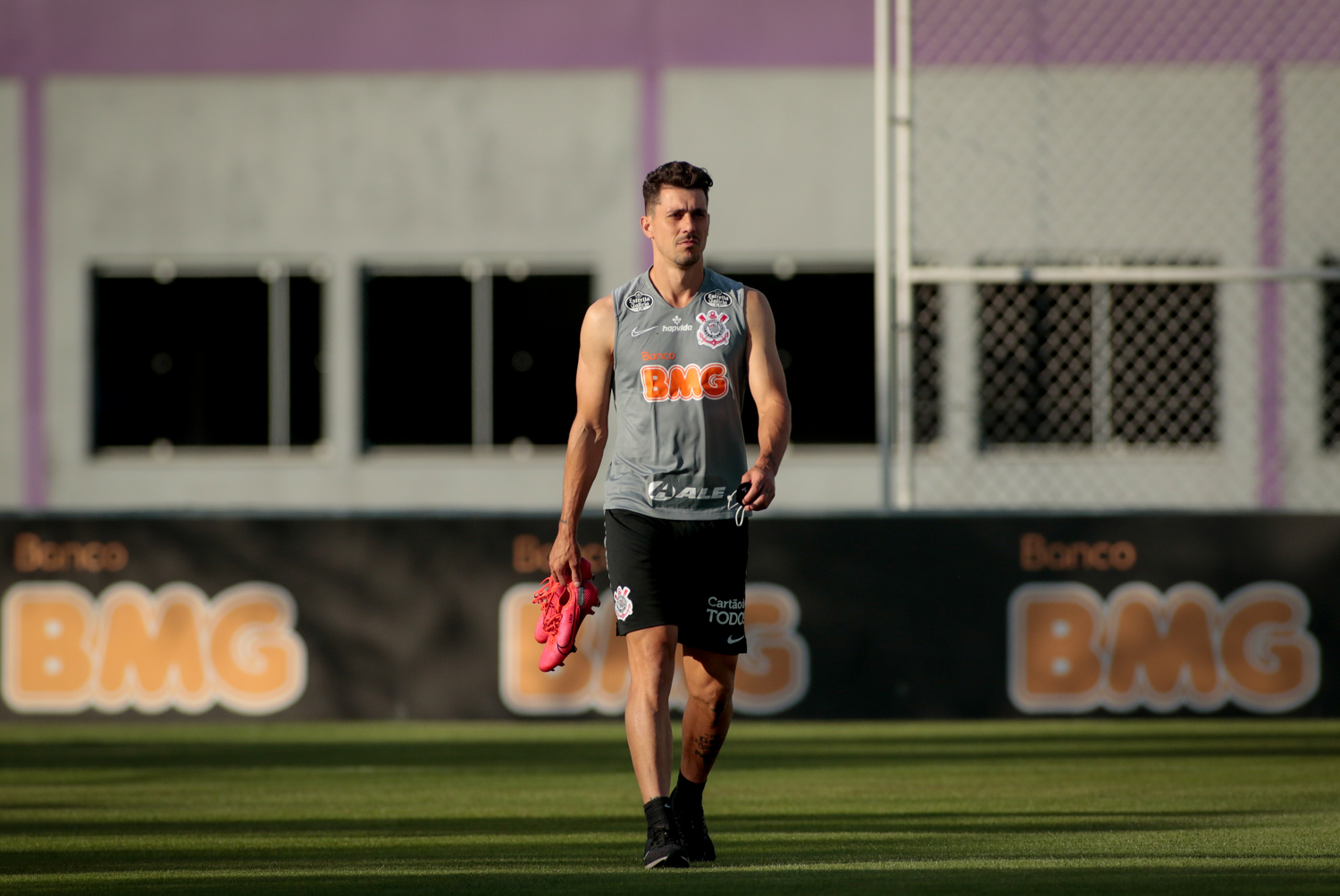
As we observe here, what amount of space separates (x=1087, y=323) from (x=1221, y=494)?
2.70 meters

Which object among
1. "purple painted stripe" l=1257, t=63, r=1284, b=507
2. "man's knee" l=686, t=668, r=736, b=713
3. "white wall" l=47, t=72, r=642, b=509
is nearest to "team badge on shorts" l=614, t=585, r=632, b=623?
"man's knee" l=686, t=668, r=736, b=713

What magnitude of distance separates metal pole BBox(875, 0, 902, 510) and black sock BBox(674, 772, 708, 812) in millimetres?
4190

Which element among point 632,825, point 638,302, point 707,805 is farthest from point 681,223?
point 707,805

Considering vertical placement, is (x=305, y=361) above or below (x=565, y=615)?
above

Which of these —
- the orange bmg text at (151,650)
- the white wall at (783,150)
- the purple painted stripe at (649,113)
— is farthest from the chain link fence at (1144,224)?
the orange bmg text at (151,650)

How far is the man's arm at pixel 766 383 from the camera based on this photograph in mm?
4973

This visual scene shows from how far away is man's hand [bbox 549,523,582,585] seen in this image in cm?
511

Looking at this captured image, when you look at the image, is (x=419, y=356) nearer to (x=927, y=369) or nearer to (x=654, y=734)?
(x=927, y=369)

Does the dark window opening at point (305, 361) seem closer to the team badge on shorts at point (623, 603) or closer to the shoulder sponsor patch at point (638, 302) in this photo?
the shoulder sponsor patch at point (638, 302)

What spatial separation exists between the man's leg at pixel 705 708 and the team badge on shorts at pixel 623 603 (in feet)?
0.78

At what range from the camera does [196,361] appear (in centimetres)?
1766

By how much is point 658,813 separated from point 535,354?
40.9 ft

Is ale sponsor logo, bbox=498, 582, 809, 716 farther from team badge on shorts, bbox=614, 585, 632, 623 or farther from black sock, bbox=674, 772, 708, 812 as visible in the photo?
team badge on shorts, bbox=614, 585, 632, 623

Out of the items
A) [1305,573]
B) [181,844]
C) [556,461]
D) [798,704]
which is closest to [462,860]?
[181,844]
